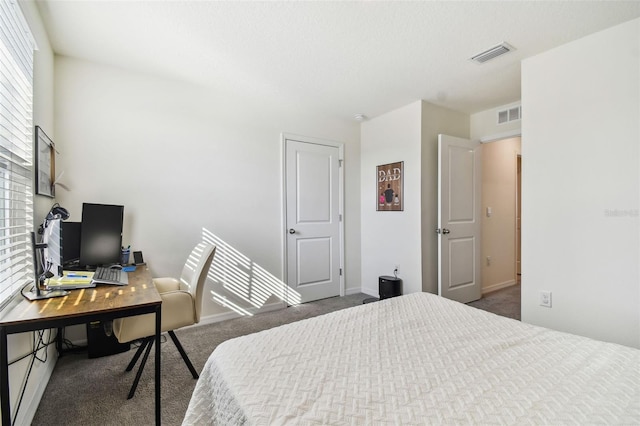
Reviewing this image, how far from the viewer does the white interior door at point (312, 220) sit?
3.70 metres

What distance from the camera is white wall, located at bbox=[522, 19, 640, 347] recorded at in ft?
6.82

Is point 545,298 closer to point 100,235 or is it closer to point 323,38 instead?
point 323,38

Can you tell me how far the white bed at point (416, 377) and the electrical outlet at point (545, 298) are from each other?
4.47 feet

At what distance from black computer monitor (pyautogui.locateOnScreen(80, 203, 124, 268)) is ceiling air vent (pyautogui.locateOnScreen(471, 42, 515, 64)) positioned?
3.24 m

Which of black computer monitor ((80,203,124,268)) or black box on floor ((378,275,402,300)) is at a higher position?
black computer monitor ((80,203,124,268))

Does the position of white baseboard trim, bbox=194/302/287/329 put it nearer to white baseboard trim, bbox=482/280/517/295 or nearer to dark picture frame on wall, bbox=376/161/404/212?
dark picture frame on wall, bbox=376/161/404/212

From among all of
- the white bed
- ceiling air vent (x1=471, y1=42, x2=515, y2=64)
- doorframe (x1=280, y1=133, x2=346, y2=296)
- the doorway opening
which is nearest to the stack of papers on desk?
the white bed

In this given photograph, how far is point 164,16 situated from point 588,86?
310 centimetres

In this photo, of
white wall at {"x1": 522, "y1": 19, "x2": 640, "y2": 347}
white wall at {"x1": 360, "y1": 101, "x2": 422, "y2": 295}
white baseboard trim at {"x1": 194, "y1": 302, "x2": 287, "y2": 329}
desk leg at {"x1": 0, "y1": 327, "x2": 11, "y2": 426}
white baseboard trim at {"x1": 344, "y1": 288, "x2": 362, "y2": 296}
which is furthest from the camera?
white baseboard trim at {"x1": 344, "y1": 288, "x2": 362, "y2": 296}

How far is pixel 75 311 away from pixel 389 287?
3068 millimetres

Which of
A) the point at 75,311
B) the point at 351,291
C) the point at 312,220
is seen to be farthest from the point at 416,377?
the point at 351,291

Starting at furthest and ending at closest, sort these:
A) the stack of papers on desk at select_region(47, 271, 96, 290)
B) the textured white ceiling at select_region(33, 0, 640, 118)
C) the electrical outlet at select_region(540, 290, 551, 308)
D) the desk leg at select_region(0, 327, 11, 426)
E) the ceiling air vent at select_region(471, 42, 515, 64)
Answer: the electrical outlet at select_region(540, 290, 551, 308) < the ceiling air vent at select_region(471, 42, 515, 64) < the textured white ceiling at select_region(33, 0, 640, 118) < the stack of papers on desk at select_region(47, 271, 96, 290) < the desk leg at select_region(0, 327, 11, 426)

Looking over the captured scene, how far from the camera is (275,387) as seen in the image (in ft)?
3.06

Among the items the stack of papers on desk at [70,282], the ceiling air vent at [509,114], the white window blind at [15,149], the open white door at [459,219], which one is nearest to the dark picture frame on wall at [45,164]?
the white window blind at [15,149]
